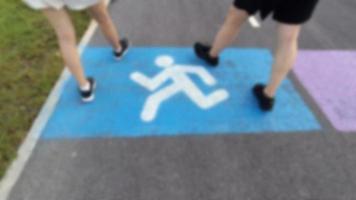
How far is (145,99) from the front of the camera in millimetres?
3873

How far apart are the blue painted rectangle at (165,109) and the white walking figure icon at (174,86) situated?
0.18ft

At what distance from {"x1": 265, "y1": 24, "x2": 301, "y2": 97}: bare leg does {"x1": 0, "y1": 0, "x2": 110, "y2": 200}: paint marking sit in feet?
6.44

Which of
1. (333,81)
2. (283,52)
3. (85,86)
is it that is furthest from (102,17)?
(333,81)

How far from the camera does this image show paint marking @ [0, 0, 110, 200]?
2980mm

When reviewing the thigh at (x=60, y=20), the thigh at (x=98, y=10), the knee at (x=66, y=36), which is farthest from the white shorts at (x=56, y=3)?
the thigh at (x=98, y=10)

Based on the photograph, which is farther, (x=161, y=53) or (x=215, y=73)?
(x=161, y=53)

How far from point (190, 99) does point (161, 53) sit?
0.93 m

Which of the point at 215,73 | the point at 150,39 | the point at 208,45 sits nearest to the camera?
the point at 215,73

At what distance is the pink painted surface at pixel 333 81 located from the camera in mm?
3887

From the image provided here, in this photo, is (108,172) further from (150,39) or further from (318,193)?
(150,39)

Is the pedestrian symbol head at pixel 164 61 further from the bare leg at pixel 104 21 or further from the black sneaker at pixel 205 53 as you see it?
the bare leg at pixel 104 21

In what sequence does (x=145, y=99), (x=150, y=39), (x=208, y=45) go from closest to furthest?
(x=145, y=99) < (x=208, y=45) < (x=150, y=39)

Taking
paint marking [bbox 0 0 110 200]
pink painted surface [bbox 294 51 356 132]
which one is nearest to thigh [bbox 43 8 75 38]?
paint marking [bbox 0 0 110 200]

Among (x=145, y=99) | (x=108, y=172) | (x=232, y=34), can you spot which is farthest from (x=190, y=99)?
(x=108, y=172)
